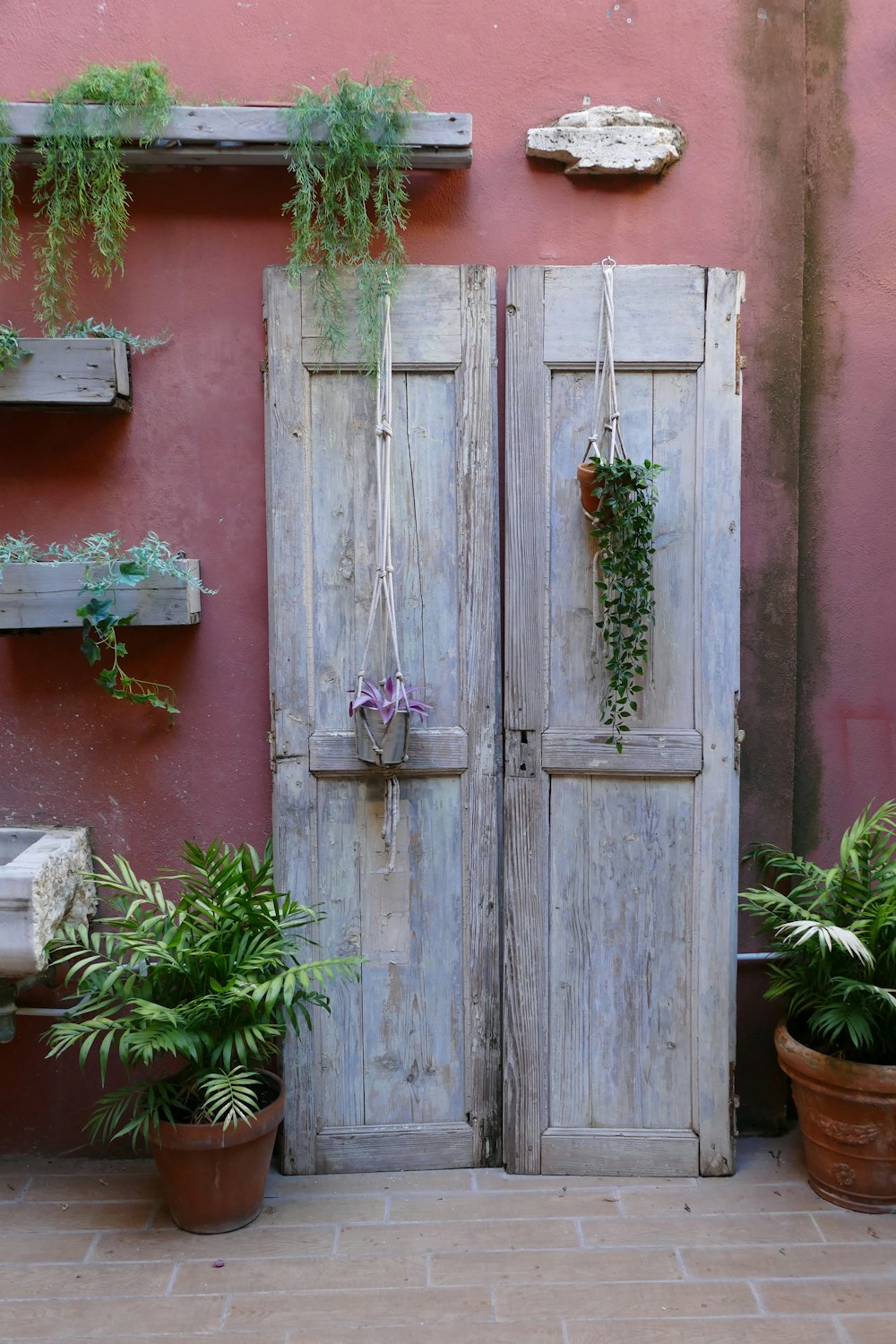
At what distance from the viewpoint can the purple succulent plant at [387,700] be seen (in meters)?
2.75

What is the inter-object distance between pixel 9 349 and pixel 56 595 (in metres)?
0.63

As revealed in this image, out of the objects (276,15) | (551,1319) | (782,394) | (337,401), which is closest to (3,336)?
(337,401)

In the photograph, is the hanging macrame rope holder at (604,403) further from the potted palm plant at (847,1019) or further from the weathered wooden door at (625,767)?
the potted palm plant at (847,1019)

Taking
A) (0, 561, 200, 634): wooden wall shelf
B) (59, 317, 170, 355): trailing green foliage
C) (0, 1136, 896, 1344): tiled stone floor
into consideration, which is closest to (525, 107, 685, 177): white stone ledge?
(59, 317, 170, 355): trailing green foliage

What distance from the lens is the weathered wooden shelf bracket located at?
8.72 feet

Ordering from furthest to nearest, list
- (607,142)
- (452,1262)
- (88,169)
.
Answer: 1. (607,142)
2. (88,169)
3. (452,1262)

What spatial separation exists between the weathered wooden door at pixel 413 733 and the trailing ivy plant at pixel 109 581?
31 centimetres

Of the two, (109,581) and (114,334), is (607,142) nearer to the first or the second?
(114,334)

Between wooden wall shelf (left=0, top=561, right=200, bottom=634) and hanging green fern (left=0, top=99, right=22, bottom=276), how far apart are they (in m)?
0.82

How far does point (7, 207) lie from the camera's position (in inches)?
108

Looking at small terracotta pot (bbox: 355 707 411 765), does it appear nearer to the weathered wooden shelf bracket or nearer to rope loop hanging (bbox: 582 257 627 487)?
rope loop hanging (bbox: 582 257 627 487)

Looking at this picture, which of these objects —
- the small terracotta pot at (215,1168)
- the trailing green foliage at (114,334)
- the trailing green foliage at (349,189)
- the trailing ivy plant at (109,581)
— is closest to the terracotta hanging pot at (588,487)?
the trailing green foliage at (349,189)

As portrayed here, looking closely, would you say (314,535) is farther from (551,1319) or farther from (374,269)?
(551,1319)

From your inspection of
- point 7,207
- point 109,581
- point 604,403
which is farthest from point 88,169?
point 604,403
